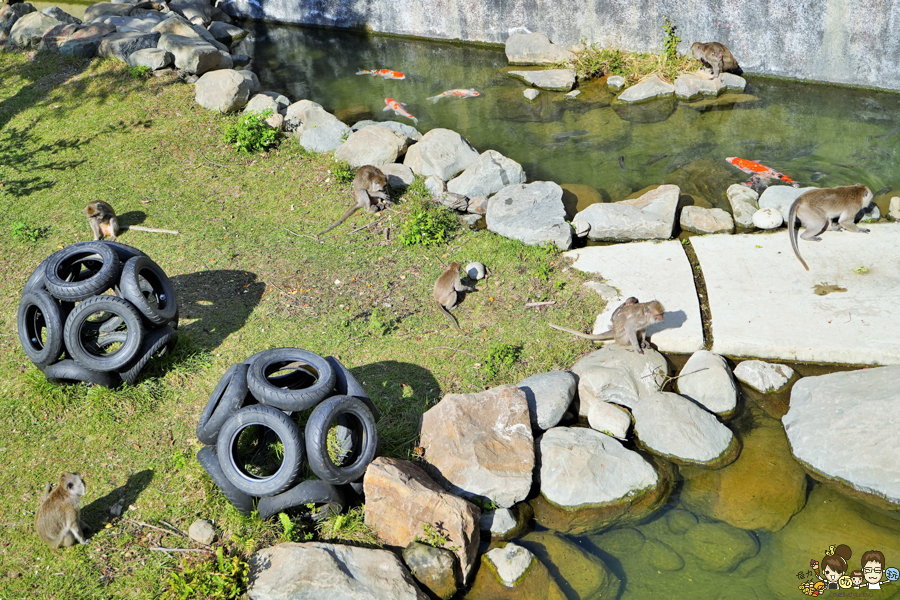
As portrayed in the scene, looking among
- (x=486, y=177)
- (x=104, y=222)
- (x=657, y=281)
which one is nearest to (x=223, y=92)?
(x=104, y=222)

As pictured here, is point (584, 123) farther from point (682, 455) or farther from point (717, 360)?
point (682, 455)

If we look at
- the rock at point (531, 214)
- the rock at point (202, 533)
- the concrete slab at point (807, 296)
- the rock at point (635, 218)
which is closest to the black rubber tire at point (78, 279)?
the rock at point (202, 533)

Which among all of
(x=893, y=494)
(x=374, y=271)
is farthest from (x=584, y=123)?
(x=893, y=494)

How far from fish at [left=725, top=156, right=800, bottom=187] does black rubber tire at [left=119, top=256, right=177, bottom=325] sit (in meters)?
7.59

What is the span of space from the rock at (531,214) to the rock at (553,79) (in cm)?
448

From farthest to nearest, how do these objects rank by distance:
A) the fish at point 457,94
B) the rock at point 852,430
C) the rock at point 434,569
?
the fish at point 457,94 → the rock at point 852,430 → the rock at point 434,569

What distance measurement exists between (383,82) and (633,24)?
4.87 meters

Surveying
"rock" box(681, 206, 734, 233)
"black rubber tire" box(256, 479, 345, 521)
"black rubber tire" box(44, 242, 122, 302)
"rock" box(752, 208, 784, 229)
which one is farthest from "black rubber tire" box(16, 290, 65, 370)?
"rock" box(752, 208, 784, 229)

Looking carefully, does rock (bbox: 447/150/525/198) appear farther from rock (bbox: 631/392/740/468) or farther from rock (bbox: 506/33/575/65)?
rock (bbox: 506/33/575/65)

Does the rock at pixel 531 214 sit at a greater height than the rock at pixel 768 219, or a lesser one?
greater

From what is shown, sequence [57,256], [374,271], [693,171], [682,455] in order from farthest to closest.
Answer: [693,171] → [374,271] → [57,256] → [682,455]

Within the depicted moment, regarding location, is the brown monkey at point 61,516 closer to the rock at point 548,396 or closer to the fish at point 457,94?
the rock at point 548,396

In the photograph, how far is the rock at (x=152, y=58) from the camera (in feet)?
40.5

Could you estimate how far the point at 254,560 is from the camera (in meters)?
5.07
